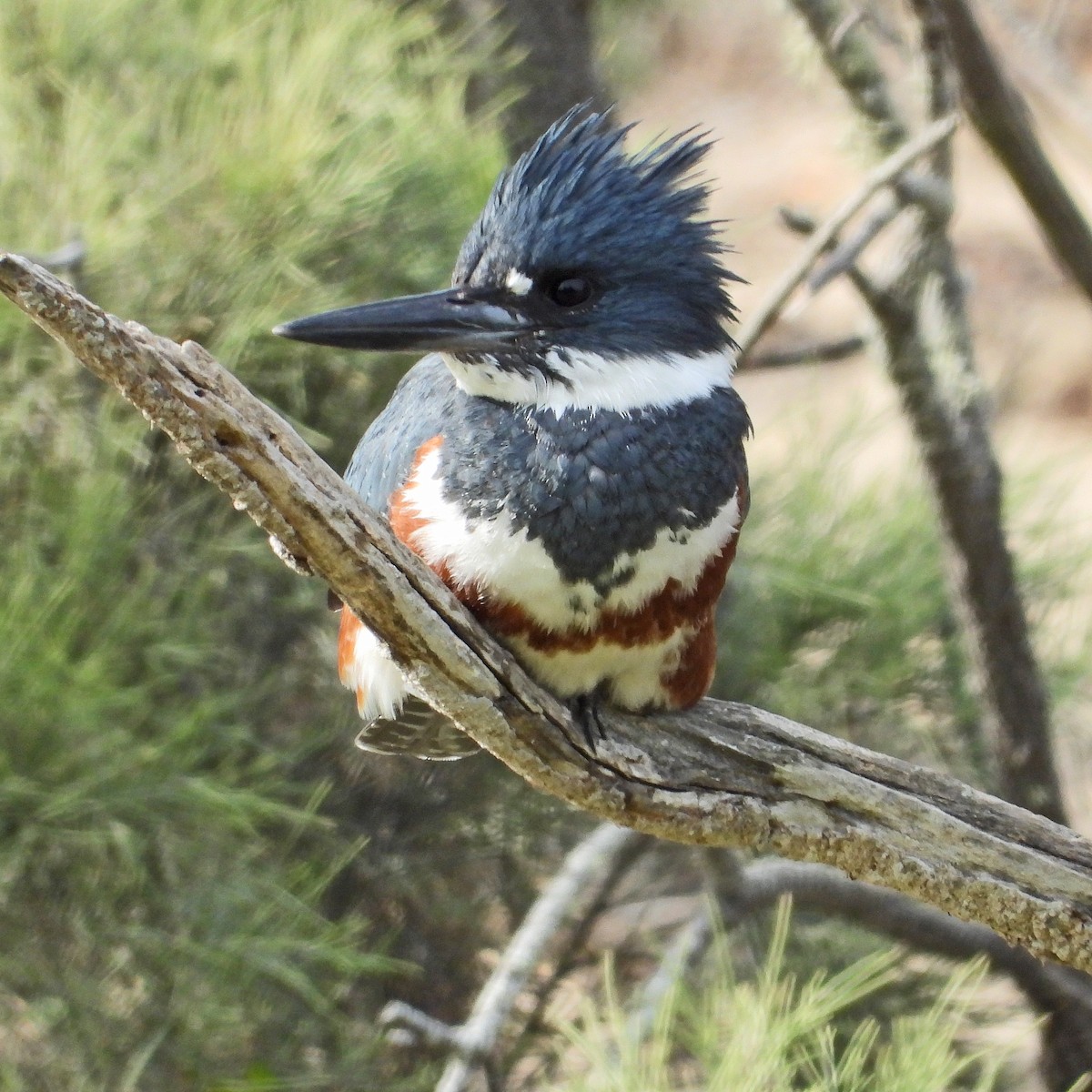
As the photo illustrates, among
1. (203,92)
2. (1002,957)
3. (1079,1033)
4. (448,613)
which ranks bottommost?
(1079,1033)

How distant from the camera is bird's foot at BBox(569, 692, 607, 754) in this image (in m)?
1.43

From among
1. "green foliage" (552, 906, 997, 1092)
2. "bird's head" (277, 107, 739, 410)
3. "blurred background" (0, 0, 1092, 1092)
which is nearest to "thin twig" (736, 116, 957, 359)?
"blurred background" (0, 0, 1092, 1092)

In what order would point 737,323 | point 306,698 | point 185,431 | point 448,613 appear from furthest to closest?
point 306,698
point 737,323
point 448,613
point 185,431

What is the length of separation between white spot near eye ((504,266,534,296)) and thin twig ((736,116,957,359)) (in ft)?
1.62

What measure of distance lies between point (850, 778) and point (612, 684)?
0.82ft

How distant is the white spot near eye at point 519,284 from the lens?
1.36 metres

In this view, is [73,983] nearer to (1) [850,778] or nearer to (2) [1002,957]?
(1) [850,778]

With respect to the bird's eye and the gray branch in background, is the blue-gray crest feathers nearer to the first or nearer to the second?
the bird's eye

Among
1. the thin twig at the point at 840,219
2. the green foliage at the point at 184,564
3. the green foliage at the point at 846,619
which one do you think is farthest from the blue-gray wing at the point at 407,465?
the green foliage at the point at 846,619

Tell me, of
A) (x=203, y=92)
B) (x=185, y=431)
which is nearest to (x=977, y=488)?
(x=203, y=92)

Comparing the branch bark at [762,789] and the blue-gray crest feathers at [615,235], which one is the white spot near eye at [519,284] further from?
the branch bark at [762,789]

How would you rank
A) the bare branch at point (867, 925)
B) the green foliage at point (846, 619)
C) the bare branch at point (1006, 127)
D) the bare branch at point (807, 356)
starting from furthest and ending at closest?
1. the green foliage at point (846, 619)
2. the bare branch at point (807, 356)
3. the bare branch at point (867, 925)
4. the bare branch at point (1006, 127)

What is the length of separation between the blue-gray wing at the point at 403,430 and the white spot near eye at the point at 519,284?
12cm

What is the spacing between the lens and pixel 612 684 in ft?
4.86
